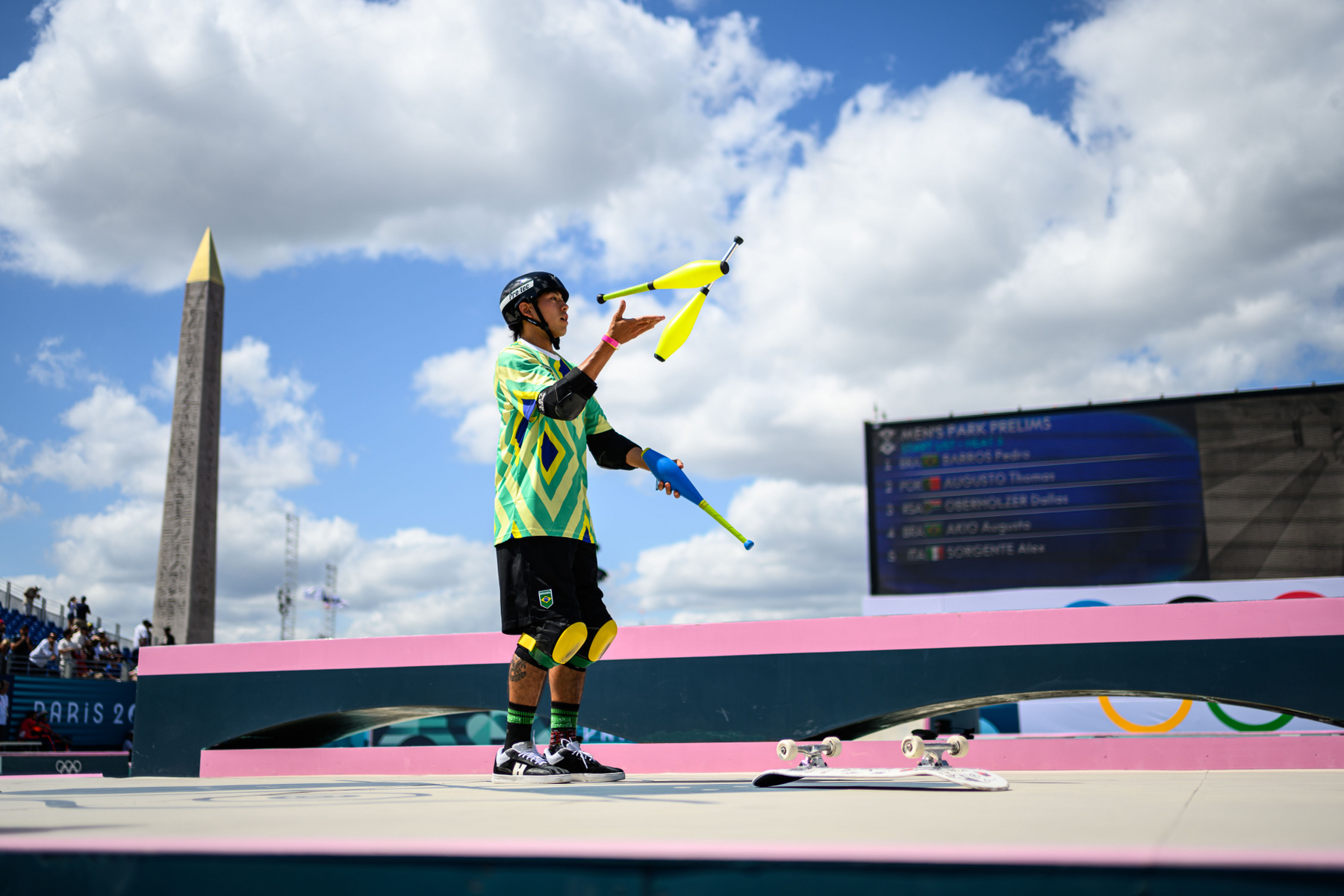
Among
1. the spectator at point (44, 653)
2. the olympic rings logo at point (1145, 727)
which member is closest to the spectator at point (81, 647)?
the spectator at point (44, 653)

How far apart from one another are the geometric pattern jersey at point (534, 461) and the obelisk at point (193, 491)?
43.2 feet

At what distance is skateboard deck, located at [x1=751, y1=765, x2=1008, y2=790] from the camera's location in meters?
2.78

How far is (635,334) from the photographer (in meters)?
3.85

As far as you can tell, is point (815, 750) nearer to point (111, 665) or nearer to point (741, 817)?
point (741, 817)

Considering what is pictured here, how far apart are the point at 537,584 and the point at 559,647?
27 centimetres

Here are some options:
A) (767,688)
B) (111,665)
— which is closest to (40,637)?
(111,665)

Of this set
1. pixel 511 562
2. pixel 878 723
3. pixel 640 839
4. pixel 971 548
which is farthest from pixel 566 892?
pixel 971 548

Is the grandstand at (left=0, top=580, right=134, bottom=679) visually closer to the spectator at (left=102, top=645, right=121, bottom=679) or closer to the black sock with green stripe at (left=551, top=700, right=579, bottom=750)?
the spectator at (left=102, top=645, right=121, bottom=679)

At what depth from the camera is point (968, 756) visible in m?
5.45

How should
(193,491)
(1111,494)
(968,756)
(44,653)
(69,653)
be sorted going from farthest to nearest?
(44,653), (69,653), (193,491), (1111,494), (968,756)

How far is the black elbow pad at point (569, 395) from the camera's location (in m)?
3.65

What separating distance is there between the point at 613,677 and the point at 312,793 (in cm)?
288

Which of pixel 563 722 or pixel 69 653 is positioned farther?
pixel 69 653

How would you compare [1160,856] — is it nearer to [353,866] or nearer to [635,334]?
[353,866]
